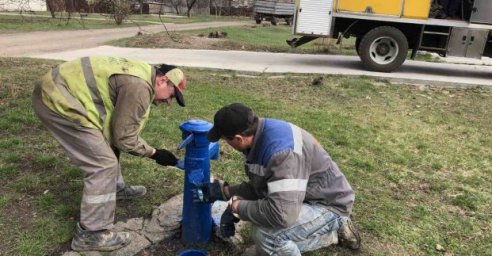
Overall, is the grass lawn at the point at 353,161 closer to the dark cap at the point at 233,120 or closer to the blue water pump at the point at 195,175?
the blue water pump at the point at 195,175

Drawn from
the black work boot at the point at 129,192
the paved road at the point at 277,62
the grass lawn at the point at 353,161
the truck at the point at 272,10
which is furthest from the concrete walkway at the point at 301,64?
the truck at the point at 272,10

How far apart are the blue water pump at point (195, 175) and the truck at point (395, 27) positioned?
703 cm

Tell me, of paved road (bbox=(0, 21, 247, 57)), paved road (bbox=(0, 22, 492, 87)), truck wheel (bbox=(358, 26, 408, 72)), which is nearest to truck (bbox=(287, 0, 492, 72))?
truck wheel (bbox=(358, 26, 408, 72))

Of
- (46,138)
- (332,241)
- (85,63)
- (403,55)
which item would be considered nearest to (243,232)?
(332,241)

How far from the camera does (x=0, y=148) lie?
15.0 ft

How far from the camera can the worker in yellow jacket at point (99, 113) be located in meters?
2.80

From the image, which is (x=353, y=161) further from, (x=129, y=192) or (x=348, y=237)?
(x=129, y=192)

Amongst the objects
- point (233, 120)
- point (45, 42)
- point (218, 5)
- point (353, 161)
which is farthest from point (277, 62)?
point (218, 5)

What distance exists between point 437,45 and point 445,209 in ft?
22.5

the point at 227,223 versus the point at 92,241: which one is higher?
→ the point at 227,223

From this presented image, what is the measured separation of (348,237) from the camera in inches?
123

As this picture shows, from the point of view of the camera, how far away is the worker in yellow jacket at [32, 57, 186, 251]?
2805 millimetres

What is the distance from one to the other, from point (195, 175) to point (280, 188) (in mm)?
764

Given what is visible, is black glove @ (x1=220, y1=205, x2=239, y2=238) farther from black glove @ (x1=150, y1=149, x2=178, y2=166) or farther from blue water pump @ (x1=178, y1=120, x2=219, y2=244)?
black glove @ (x1=150, y1=149, x2=178, y2=166)
